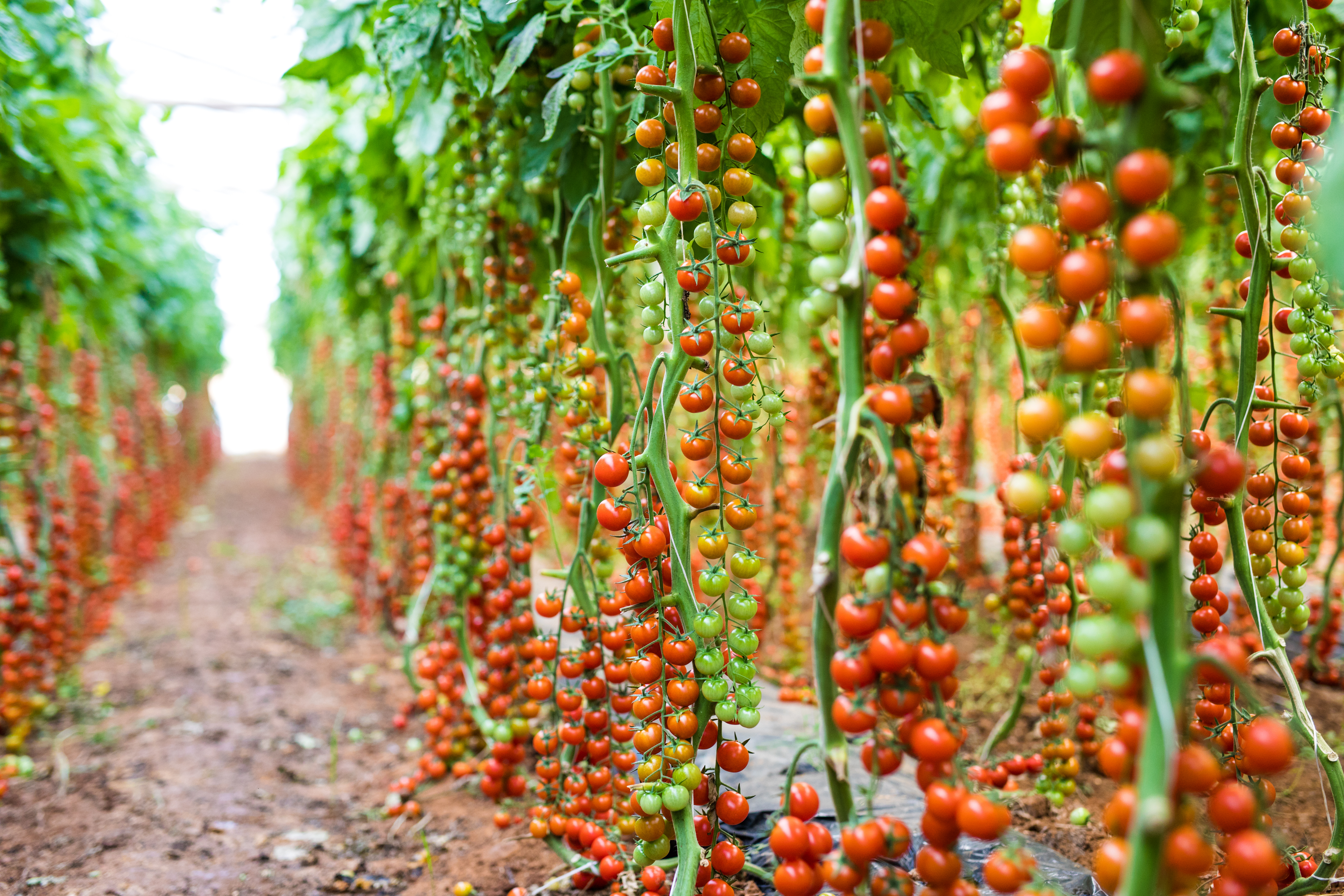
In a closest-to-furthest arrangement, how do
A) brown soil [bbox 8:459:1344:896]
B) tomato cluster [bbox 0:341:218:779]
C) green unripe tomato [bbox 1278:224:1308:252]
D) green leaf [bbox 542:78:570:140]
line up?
green unripe tomato [bbox 1278:224:1308:252], green leaf [bbox 542:78:570:140], brown soil [bbox 8:459:1344:896], tomato cluster [bbox 0:341:218:779]

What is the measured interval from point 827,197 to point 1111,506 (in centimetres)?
41

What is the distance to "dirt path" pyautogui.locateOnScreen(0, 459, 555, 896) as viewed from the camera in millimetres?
1856

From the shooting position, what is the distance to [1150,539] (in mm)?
632

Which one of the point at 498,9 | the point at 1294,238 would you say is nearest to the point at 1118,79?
the point at 1294,238

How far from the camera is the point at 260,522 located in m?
8.91

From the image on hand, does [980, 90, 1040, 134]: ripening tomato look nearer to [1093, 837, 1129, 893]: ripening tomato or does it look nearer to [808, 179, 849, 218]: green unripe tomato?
[808, 179, 849, 218]: green unripe tomato

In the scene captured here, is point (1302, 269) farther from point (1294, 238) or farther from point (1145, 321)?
point (1145, 321)

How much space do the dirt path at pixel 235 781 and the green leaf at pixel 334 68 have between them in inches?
77.6

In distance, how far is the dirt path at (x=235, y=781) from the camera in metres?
1.86

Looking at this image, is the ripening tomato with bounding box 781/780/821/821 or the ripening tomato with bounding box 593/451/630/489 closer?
the ripening tomato with bounding box 781/780/821/821

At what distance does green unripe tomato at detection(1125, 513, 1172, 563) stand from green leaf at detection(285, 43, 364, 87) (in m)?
2.15

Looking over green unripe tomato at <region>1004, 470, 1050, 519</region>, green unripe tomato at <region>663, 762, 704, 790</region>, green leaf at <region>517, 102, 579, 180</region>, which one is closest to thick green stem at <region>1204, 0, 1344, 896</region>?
green unripe tomato at <region>1004, 470, 1050, 519</region>

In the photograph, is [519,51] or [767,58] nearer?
[767,58]

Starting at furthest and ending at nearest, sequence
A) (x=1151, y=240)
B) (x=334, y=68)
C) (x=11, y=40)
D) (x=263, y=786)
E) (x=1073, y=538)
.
→ (x=263, y=786) → (x=11, y=40) → (x=334, y=68) → (x=1073, y=538) → (x=1151, y=240)
